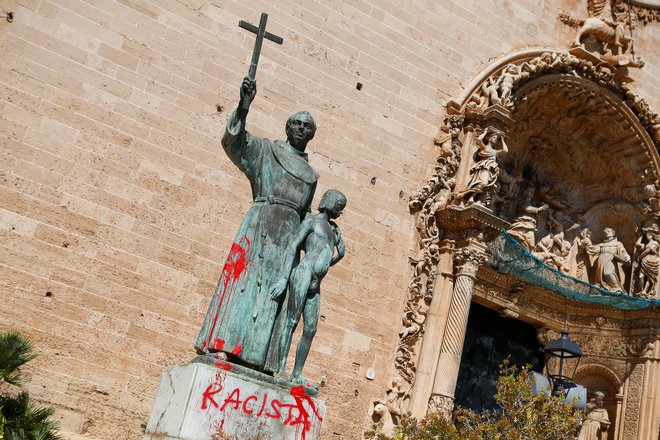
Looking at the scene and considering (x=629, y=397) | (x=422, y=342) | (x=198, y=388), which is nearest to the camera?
(x=198, y=388)

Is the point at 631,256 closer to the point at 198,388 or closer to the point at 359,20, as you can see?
the point at 359,20

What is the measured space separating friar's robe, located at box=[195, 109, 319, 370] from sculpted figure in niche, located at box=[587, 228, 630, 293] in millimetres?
8543

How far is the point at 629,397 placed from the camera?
11.2 metres

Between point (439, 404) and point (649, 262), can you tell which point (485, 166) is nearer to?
point (439, 404)

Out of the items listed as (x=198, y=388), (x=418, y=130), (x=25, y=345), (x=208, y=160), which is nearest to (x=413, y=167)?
(x=418, y=130)

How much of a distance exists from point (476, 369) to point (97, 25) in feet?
23.4

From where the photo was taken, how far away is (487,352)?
11516mm

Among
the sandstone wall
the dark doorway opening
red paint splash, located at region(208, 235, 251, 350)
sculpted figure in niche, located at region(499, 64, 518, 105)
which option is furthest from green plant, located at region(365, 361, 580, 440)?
sculpted figure in niche, located at region(499, 64, 518, 105)

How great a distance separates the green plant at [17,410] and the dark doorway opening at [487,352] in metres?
6.27

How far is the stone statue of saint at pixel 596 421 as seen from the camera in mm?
11102

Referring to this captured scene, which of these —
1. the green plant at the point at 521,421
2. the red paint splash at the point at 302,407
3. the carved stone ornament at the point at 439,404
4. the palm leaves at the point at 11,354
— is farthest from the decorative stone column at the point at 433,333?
the red paint splash at the point at 302,407

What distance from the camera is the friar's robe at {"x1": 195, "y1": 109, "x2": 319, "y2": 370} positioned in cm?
425

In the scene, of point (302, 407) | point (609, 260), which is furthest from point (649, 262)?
point (302, 407)

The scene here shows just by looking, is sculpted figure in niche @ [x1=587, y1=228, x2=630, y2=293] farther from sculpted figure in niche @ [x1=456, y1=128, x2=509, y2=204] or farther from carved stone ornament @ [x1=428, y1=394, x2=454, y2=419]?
carved stone ornament @ [x1=428, y1=394, x2=454, y2=419]
